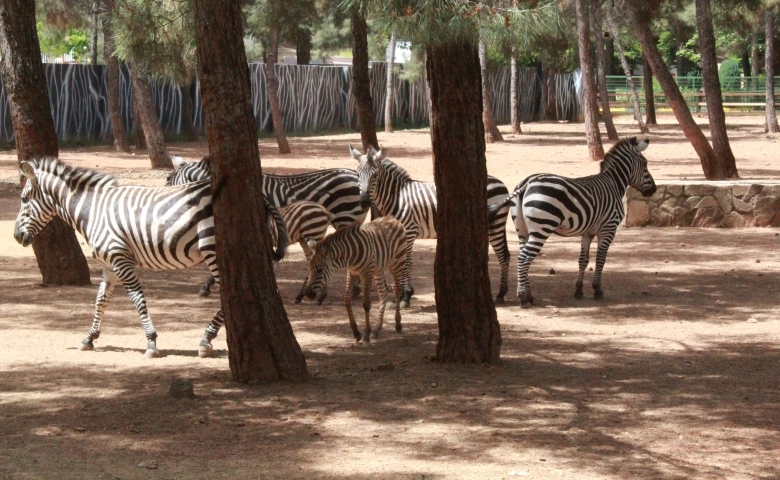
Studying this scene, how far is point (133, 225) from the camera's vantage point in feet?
28.0

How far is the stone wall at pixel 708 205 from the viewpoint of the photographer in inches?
617

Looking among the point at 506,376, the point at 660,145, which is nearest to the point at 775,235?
the point at 506,376

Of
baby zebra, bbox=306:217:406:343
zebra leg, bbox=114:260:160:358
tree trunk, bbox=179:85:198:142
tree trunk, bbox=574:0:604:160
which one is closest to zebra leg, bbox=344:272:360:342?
baby zebra, bbox=306:217:406:343

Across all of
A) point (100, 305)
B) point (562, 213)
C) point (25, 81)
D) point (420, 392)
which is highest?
point (25, 81)

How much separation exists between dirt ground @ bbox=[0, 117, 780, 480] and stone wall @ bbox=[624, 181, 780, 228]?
316 centimetres

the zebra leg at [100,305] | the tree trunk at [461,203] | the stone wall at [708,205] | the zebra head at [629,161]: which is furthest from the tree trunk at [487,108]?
the tree trunk at [461,203]

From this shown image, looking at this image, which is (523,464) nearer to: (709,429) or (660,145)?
(709,429)

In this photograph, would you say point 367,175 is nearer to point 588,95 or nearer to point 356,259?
point 356,259

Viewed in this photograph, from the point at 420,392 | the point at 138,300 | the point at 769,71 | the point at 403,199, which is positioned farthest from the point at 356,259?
the point at 769,71

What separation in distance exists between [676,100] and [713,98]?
0.96m

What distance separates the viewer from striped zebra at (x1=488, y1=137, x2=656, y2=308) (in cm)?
1105

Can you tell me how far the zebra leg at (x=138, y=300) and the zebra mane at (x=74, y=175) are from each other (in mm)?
879

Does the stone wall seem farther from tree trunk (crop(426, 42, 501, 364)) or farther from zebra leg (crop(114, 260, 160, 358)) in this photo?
zebra leg (crop(114, 260, 160, 358))

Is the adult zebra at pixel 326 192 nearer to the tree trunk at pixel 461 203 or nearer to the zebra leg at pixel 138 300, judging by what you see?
the zebra leg at pixel 138 300
